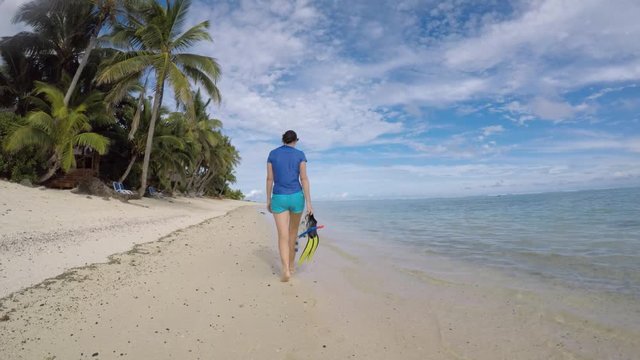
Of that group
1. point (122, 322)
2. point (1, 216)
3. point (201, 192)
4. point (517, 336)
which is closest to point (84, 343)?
point (122, 322)

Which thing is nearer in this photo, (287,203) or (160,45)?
(287,203)

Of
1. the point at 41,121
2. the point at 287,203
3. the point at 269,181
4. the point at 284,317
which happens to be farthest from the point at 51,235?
the point at 41,121

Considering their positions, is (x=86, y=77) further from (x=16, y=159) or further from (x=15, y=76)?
(x=16, y=159)

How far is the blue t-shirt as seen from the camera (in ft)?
16.1

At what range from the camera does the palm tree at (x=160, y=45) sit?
17.2m

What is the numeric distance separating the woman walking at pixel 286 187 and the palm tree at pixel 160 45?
44.4 ft

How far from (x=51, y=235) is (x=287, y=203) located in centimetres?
508

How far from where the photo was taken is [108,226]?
28.6ft

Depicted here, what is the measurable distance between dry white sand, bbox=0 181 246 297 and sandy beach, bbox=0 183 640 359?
17 cm

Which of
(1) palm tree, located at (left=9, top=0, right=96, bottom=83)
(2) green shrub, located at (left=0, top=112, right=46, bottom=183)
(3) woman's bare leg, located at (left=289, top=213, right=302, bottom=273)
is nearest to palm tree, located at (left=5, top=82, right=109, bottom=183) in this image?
(2) green shrub, located at (left=0, top=112, right=46, bottom=183)

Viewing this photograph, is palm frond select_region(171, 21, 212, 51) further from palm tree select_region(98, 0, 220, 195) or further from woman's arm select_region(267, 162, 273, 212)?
woman's arm select_region(267, 162, 273, 212)

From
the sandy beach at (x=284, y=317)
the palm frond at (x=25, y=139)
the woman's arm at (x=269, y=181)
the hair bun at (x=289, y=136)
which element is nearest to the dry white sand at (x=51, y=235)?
the sandy beach at (x=284, y=317)

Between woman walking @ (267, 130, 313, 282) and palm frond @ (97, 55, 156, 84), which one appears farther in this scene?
palm frond @ (97, 55, 156, 84)

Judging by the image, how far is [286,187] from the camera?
490cm
